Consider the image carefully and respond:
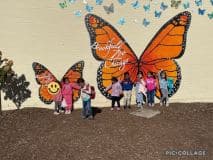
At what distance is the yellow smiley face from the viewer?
1412 centimetres

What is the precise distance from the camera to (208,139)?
1143cm

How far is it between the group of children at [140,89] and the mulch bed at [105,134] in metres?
0.35

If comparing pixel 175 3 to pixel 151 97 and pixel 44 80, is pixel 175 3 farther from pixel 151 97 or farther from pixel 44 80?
pixel 44 80

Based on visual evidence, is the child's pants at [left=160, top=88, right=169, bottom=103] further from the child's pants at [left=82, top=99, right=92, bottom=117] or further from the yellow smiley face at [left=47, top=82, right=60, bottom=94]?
the yellow smiley face at [left=47, top=82, right=60, bottom=94]

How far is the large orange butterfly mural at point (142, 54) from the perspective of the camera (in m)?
14.1

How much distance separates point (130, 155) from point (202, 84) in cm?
489

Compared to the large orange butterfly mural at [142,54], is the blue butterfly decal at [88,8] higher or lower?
higher

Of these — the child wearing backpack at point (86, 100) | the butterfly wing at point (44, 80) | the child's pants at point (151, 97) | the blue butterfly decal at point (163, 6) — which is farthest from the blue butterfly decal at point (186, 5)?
the butterfly wing at point (44, 80)

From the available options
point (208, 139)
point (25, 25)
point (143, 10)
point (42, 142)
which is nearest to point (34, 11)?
point (25, 25)

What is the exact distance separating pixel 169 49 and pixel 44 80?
3.68m

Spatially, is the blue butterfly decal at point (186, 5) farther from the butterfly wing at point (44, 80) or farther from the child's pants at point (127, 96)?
the butterfly wing at point (44, 80)

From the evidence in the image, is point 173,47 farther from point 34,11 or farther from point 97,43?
point 34,11

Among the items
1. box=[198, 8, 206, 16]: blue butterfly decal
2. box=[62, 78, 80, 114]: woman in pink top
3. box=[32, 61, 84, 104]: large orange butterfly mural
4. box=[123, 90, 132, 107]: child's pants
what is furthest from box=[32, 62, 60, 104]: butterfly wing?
box=[198, 8, 206, 16]: blue butterfly decal

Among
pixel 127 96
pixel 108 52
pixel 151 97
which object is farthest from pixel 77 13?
pixel 151 97
